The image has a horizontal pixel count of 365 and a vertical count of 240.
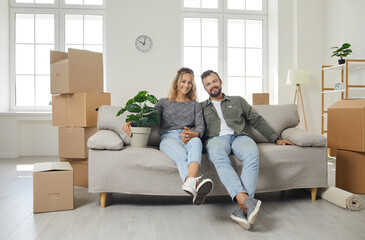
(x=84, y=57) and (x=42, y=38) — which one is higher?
(x=42, y=38)

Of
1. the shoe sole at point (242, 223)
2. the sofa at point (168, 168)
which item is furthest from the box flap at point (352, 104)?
the shoe sole at point (242, 223)

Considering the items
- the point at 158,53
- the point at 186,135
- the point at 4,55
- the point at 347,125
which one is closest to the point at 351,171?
the point at 347,125

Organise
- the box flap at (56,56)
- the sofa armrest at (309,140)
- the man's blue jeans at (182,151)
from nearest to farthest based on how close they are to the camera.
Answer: the man's blue jeans at (182,151)
the sofa armrest at (309,140)
the box flap at (56,56)

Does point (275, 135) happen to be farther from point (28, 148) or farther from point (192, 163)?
point (28, 148)

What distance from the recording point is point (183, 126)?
2609 millimetres

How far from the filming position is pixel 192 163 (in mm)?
2152

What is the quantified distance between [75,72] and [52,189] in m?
1.21

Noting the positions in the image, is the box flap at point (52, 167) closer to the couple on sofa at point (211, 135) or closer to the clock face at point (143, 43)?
the couple on sofa at point (211, 135)

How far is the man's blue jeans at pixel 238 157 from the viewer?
2.04 meters

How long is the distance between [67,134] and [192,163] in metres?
1.45

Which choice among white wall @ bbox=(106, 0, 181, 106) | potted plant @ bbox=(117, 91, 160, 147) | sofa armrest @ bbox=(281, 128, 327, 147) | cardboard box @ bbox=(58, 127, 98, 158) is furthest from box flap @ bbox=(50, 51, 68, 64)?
sofa armrest @ bbox=(281, 128, 327, 147)

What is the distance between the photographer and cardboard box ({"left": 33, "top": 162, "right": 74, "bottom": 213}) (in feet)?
7.34

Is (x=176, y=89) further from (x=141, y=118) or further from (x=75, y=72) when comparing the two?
(x=75, y=72)

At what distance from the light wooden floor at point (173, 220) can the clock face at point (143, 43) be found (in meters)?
2.85
